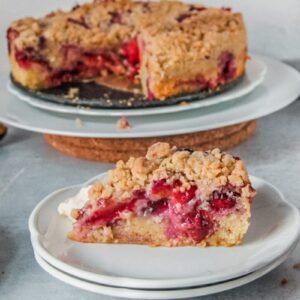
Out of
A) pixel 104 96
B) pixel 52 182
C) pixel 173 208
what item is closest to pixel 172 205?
pixel 173 208

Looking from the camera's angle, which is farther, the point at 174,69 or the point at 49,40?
the point at 49,40

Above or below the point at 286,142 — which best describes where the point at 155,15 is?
above

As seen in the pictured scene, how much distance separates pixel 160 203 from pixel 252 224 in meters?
0.14

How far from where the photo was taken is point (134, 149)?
5.68 ft

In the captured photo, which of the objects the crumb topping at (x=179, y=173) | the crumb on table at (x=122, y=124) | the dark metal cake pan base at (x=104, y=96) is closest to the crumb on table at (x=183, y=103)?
the dark metal cake pan base at (x=104, y=96)

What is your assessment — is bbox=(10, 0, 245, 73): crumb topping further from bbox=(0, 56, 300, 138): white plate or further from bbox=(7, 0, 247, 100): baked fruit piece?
bbox=(0, 56, 300, 138): white plate

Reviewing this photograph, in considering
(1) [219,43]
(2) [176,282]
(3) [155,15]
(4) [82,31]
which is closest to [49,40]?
(4) [82,31]

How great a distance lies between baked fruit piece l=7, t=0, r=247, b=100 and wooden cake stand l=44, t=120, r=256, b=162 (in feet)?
0.40

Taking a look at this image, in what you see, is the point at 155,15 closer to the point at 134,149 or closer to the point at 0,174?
the point at 134,149

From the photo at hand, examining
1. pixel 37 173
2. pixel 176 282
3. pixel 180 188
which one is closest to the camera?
pixel 176 282

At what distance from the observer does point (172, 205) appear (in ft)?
4.03

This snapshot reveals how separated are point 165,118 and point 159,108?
0.12 feet

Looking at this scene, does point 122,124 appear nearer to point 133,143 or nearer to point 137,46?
point 133,143

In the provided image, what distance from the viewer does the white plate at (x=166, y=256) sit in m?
1.10
